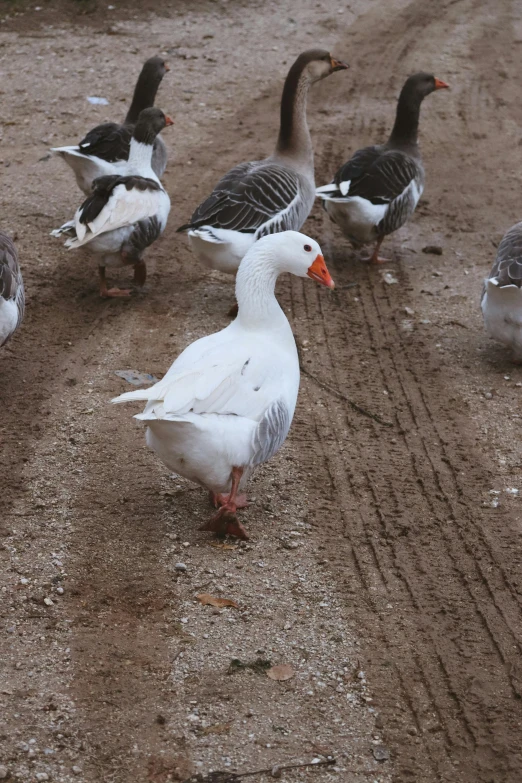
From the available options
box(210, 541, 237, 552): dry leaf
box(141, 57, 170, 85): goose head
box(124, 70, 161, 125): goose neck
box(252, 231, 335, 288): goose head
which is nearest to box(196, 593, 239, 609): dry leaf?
box(210, 541, 237, 552): dry leaf

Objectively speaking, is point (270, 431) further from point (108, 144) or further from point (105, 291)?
point (108, 144)

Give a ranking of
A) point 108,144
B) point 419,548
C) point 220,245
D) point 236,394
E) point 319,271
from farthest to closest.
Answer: point 108,144
point 220,245
point 319,271
point 419,548
point 236,394

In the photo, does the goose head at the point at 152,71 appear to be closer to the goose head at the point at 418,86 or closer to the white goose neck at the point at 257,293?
the goose head at the point at 418,86

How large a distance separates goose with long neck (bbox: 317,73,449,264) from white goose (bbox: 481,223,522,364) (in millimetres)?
1707

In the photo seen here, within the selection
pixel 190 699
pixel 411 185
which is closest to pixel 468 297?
pixel 411 185

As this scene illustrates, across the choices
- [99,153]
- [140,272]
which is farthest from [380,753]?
[99,153]

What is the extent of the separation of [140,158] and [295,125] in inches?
54.1

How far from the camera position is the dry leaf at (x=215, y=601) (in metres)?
4.27

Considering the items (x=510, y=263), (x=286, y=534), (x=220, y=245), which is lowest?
(x=286, y=534)

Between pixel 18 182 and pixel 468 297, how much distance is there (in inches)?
183

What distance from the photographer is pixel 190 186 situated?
9.75 m

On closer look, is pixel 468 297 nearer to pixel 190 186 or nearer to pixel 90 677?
pixel 190 186

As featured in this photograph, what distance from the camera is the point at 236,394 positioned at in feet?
15.1

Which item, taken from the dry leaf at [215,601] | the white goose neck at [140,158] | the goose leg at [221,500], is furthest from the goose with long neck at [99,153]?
the dry leaf at [215,601]
